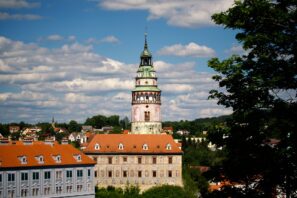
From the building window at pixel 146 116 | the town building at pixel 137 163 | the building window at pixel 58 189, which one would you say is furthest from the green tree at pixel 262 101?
the building window at pixel 146 116

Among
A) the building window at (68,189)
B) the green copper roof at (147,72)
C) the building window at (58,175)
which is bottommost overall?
the building window at (68,189)

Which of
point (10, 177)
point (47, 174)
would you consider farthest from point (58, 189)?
point (10, 177)

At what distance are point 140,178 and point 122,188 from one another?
3.10m

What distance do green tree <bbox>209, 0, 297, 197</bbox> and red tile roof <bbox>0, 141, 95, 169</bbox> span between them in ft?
177

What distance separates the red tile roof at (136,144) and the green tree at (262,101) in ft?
229

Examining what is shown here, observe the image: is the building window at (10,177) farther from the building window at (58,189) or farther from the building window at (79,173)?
the building window at (79,173)

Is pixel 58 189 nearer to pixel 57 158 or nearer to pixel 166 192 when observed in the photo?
pixel 57 158

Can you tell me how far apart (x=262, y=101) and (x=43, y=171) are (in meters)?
57.6

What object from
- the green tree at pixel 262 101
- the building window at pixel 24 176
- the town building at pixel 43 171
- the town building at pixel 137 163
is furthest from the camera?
the town building at pixel 137 163

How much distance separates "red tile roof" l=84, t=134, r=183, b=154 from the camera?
93.6 m

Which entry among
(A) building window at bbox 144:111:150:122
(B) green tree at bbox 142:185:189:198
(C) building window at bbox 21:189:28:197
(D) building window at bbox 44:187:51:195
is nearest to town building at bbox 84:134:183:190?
(B) green tree at bbox 142:185:189:198

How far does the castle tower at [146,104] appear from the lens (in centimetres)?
11269

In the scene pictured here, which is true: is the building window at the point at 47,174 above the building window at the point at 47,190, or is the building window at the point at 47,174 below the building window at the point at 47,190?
above

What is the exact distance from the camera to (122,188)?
304 ft
